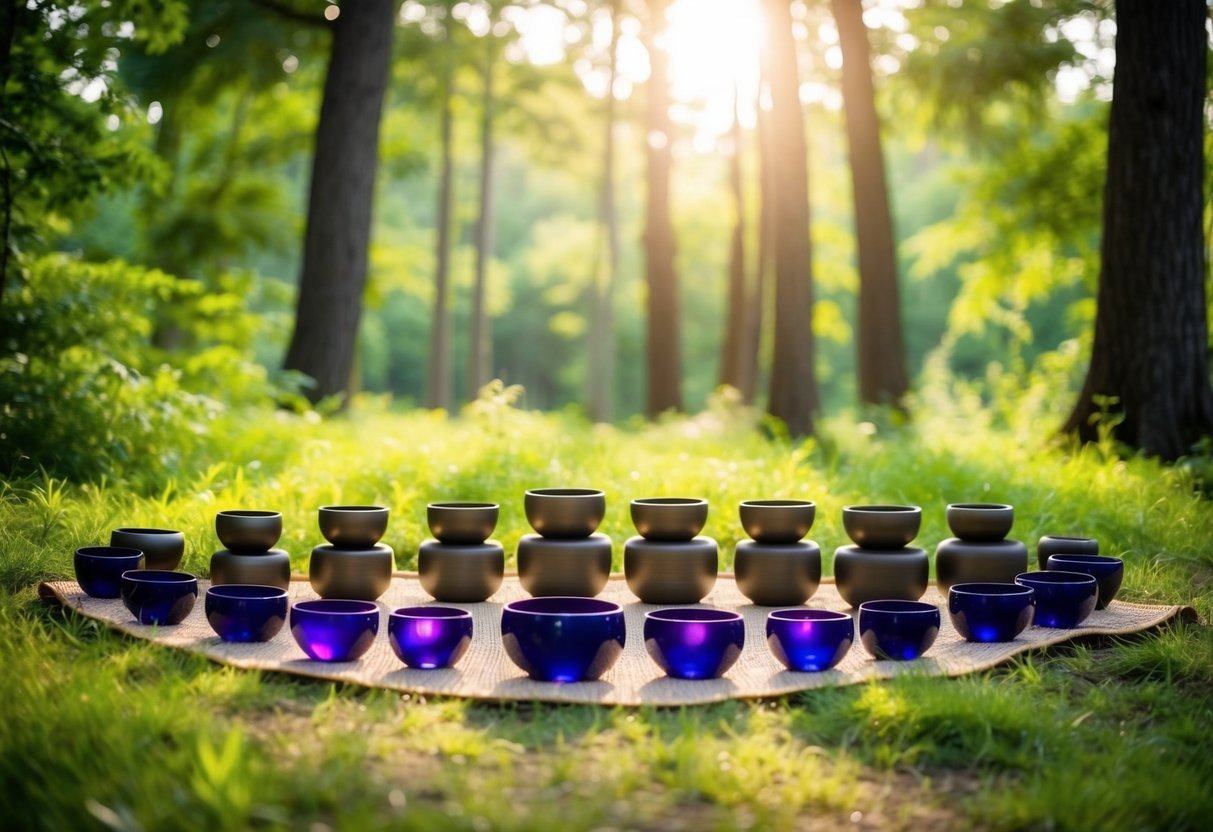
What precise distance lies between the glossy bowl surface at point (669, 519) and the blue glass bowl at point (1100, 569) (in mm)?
1207

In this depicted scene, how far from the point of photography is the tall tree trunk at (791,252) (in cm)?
862

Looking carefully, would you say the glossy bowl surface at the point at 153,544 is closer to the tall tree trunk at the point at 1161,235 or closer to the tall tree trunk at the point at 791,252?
the tall tree trunk at the point at 1161,235

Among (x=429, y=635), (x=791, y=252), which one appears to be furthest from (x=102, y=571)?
(x=791, y=252)

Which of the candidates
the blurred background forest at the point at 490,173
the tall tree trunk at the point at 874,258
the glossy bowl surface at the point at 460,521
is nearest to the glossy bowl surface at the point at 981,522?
the glossy bowl surface at the point at 460,521

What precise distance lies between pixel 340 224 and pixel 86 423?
11.6ft

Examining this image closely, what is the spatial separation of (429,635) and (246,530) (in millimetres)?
1133

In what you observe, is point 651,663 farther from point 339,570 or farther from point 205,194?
point 205,194

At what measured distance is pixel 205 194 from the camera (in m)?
13.0

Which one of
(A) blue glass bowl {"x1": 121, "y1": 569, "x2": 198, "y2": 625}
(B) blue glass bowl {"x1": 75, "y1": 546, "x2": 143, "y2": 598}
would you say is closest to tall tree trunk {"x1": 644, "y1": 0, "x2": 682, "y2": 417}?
(B) blue glass bowl {"x1": 75, "y1": 546, "x2": 143, "y2": 598}

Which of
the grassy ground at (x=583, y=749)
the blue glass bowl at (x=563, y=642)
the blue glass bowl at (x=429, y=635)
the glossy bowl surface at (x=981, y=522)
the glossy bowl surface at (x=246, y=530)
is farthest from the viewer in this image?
the glossy bowl surface at (x=981, y=522)

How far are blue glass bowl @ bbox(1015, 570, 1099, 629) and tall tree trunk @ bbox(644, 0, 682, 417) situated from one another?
10532 mm

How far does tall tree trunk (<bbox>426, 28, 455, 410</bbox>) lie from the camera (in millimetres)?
15844

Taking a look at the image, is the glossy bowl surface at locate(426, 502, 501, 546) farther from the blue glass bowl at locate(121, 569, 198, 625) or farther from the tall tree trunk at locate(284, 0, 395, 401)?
the tall tree trunk at locate(284, 0, 395, 401)

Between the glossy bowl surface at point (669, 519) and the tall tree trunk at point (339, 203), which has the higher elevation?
the tall tree trunk at point (339, 203)
